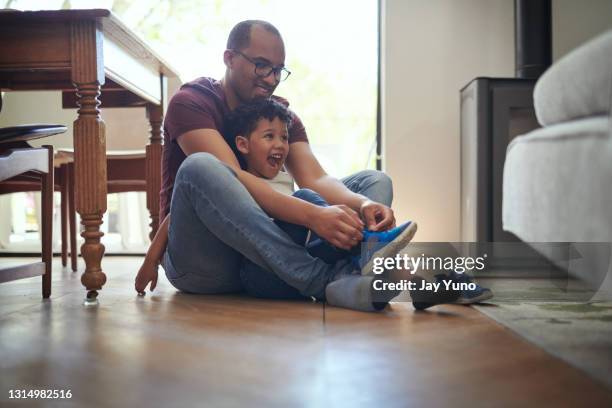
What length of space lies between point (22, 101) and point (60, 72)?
210 centimetres

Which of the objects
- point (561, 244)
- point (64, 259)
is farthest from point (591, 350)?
point (64, 259)

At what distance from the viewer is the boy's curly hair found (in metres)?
1.65

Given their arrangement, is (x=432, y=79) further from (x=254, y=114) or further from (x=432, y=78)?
(x=254, y=114)

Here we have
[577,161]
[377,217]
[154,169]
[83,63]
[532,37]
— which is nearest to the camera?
[577,161]

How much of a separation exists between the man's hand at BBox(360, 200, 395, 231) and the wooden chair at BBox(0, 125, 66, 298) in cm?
79

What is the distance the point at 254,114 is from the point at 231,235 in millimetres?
338

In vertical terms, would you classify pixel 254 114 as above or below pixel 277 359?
above

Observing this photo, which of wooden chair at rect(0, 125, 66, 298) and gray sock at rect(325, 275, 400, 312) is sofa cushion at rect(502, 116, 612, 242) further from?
wooden chair at rect(0, 125, 66, 298)

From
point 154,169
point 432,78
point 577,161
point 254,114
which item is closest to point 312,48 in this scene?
point 432,78

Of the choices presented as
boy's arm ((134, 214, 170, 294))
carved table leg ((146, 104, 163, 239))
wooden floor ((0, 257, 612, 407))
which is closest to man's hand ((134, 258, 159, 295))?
boy's arm ((134, 214, 170, 294))

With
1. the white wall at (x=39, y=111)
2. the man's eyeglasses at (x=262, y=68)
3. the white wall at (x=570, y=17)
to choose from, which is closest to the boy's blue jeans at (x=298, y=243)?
the man's eyeglasses at (x=262, y=68)

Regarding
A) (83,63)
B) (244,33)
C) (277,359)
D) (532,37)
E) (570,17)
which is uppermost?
(570,17)

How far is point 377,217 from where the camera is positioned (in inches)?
58.1

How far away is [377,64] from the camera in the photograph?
3621 mm
